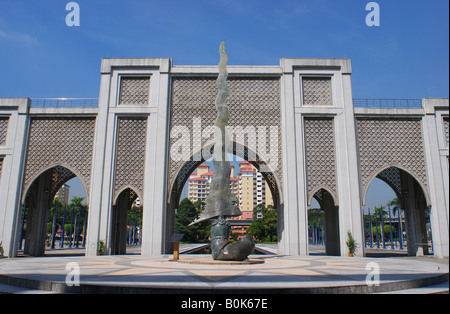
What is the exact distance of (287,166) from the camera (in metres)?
13.7

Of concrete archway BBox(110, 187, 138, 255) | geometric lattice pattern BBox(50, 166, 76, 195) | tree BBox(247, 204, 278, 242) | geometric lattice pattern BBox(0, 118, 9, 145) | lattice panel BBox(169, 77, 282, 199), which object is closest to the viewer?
geometric lattice pattern BBox(0, 118, 9, 145)

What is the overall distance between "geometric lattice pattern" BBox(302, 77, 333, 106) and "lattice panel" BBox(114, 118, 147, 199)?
682cm

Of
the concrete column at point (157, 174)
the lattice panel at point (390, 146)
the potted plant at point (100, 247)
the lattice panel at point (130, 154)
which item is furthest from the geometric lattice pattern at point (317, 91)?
the potted plant at point (100, 247)

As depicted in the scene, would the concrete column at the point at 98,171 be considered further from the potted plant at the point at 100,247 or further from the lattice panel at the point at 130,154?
the lattice panel at the point at 130,154

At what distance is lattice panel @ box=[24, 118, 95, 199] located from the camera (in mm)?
13992

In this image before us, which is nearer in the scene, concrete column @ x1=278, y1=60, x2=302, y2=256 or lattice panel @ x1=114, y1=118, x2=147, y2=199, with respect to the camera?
concrete column @ x1=278, y1=60, x2=302, y2=256

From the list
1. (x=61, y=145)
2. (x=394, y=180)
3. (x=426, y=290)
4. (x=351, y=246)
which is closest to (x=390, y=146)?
(x=394, y=180)

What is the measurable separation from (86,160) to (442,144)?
14.4m

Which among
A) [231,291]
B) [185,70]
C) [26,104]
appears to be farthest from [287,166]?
[26,104]

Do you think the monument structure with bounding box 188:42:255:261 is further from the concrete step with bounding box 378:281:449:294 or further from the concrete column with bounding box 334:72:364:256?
the concrete column with bounding box 334:72:364:256

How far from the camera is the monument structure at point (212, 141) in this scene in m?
13.5

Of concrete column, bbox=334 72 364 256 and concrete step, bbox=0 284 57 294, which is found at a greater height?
concrete column, bbox=334 72 364 256

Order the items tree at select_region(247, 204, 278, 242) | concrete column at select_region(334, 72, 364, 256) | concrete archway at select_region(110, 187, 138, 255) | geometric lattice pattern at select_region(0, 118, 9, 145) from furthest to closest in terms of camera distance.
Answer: tree at select_region(247, 204, 278, 242), concrete archway at select_region(110, 187, 138, 255), geometric lattice pattern at select_region(0, 118, 9, 145), concrete column at select_region(334, 72, 364, 256)

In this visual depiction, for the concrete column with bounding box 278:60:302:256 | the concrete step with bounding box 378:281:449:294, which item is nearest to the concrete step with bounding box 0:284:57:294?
the concrete step with bounding box 378:281:449:294
